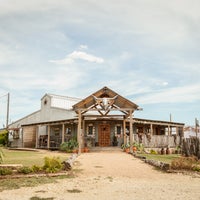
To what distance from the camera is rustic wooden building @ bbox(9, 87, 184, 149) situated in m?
23.5

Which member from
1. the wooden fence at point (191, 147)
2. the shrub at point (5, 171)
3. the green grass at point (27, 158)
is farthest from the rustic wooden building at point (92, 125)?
the shrub at point (5, 171)

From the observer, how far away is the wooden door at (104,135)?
2926cm

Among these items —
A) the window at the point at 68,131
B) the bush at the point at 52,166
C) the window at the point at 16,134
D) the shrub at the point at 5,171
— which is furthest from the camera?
the window at the point at 16,134

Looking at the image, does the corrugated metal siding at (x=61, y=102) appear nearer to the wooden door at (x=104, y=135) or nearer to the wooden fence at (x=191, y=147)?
the wooden door at (x=104, y=135)

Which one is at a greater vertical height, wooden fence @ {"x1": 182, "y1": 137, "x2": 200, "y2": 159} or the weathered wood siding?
the weathered wood siding

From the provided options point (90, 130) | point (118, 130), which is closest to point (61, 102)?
point (90, 130)

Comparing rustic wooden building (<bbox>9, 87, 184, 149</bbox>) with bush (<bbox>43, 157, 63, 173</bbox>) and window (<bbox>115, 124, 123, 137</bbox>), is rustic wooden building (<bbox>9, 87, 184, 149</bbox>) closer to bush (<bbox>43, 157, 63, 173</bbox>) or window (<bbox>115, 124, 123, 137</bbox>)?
window (<bbox>115, 124, 123, 137</bbox>)

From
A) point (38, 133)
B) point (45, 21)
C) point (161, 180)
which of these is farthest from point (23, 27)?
point (38, 133)

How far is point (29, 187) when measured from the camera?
792 centimetres

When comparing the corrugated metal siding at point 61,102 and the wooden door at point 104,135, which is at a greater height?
the corrugated metal siding at point 61,102

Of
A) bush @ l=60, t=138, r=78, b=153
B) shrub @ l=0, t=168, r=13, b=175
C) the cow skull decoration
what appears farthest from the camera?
bush @ l=60, t=138, r=78, b=153

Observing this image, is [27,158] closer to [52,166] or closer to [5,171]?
[52,166]

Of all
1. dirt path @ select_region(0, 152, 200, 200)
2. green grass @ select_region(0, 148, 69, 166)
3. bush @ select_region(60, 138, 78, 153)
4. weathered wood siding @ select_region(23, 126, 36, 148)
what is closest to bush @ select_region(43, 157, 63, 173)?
dirt path @ select_region(0, 152, 200, 200)

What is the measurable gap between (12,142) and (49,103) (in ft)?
27.7
